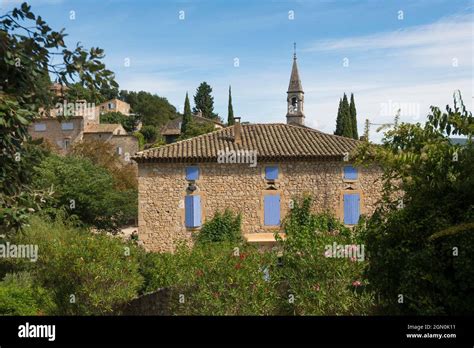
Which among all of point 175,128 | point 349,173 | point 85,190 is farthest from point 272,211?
point 175,128

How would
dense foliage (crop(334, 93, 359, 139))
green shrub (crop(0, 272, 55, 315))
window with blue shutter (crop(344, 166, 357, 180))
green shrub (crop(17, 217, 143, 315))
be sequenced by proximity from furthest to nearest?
dense foliage (crop(334, 93, 359, 139)) → window with blue shutter (crop(344, 166, 357, 180)) → green shrub (crop(17, 217, 143, 315)) → green shrub (crop(0, 272, 55, 315))

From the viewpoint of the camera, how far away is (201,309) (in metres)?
7.60

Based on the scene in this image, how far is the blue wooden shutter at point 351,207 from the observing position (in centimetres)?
1706

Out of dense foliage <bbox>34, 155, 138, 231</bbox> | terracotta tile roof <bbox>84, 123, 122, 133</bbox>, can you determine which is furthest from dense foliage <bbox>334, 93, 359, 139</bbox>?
terracotta tile roof <bbox>84, 123, 122, 133</bbox>

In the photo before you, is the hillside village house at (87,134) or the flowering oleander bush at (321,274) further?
the hillside village house at (87,134)

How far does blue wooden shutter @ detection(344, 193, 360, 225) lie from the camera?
17.1 meters

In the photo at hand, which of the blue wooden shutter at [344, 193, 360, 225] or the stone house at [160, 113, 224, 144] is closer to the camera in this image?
the blue wooden shutter at [344, 193, 360, 225]

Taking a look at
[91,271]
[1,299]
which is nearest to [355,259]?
[91,271]

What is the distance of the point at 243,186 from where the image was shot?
1695 centimetres

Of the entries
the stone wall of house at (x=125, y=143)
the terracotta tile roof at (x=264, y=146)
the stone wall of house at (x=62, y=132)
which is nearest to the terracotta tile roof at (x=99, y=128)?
the stone wall of house at (x=125, y=143)

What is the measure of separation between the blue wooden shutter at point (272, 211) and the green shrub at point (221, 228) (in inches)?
34.1

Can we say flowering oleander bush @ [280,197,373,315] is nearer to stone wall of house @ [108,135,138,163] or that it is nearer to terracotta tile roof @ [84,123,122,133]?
stone wall of house @ [108,135,138,163]

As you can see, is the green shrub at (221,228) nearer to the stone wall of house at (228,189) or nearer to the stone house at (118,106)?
the stone wall of house at (228,189)

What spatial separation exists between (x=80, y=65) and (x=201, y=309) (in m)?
4.94
